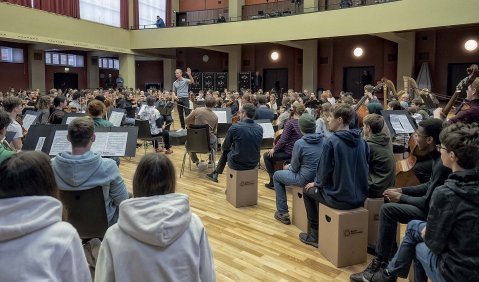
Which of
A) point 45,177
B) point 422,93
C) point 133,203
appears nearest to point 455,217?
point 133,203

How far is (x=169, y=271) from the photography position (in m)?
1.52

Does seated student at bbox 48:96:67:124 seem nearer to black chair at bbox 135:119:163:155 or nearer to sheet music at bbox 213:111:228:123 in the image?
black chair at bbox 135:119:163:155

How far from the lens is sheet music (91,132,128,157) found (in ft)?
11.9

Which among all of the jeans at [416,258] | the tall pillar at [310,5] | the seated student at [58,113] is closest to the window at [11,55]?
the tall pillar at [310,5]

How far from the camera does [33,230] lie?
128 centimetres

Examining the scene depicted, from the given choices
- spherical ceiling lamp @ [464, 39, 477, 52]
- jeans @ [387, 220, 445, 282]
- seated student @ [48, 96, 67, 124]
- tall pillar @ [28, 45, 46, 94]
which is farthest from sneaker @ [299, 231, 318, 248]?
tall pillar @ [28, 45, 46, 94]

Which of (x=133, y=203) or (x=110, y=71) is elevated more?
(x=110, y=71)

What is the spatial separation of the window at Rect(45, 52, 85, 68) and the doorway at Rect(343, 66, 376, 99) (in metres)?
12.8

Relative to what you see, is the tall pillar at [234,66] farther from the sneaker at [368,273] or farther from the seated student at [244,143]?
the sneaker at [368,273]

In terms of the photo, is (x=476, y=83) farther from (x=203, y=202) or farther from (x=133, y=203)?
(x=133, y=203)

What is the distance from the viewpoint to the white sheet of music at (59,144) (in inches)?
139

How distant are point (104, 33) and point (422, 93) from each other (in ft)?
41.1

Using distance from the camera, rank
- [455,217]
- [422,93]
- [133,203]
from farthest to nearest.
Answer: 1. [422,93]
2. [455,217]
3. [133,203]

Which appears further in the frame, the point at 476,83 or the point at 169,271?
the point at 476,83
